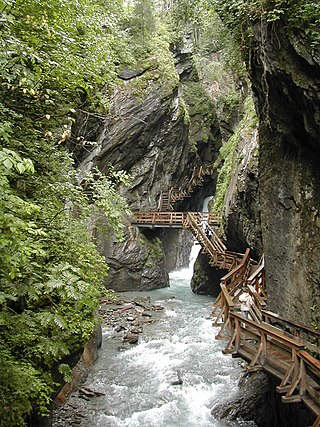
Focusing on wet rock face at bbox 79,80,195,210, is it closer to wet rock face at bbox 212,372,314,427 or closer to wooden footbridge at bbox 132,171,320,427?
wooden footbridge at bbox 132,171,320,427

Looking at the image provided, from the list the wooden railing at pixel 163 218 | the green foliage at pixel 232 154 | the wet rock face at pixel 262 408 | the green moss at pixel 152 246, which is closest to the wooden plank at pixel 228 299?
the wet rock face at pixel 262 408

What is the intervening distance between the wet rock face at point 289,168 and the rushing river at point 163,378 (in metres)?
3.02

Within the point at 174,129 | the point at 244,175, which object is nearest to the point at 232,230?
the point at 244,175

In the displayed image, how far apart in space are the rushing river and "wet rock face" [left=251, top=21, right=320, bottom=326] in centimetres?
302

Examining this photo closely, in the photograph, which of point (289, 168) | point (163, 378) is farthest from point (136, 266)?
point (289, 168)

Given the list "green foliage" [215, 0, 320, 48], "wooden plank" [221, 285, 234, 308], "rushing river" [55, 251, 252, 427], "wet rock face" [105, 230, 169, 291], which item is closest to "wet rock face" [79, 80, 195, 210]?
"wet rock face" [105, 230, 169, 291]

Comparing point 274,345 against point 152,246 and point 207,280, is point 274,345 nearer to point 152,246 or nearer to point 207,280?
point 207,280

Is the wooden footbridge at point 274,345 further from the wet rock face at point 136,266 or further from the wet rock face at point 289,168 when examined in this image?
the wet rock face at point 136,266

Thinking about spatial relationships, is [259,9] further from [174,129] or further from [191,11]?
[174,129]

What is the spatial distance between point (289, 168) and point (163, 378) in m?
6.81

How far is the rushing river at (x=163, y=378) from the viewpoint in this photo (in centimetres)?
847

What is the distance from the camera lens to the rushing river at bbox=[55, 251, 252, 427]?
8.47 meters

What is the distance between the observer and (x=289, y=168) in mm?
8891

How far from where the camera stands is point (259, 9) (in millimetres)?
7387
